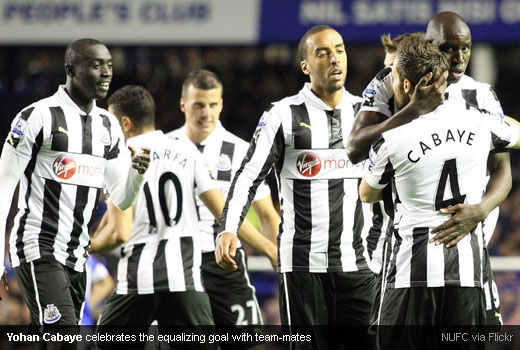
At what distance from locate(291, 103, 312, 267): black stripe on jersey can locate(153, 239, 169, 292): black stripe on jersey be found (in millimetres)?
987

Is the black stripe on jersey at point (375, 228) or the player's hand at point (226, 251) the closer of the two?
the player's hand at point (226, 251)

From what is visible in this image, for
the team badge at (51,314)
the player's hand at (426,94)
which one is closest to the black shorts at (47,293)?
the team badge at (51,314)

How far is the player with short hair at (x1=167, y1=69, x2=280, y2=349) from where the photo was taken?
6.05 meters

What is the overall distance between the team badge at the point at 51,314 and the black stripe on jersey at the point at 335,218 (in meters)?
1.47

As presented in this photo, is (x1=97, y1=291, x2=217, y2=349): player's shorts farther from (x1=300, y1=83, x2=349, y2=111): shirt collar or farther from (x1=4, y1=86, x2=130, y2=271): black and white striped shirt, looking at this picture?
(x1=300, y1=83, x2=349, y2=111): shirt collar

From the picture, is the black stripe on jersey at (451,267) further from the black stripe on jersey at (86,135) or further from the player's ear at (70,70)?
the player's ear at (70,70)

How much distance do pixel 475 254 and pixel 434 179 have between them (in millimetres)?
390

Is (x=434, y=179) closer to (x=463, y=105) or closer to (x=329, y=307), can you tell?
(x=463, y=105)

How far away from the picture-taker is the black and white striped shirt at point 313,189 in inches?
191

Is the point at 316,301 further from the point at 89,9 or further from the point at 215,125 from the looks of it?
the point at 89,9

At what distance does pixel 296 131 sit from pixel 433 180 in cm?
126

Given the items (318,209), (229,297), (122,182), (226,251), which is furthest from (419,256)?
(229,297)

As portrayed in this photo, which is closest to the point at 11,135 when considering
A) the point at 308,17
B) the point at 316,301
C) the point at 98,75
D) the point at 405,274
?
the point at 98,75

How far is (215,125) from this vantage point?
6430 millimetres
